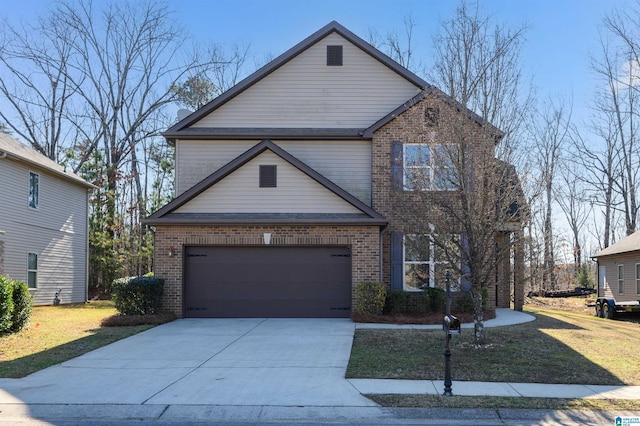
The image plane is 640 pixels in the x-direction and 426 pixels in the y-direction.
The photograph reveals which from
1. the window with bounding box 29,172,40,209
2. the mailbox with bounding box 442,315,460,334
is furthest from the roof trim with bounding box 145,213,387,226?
the window with bounding box 29,172,40,209

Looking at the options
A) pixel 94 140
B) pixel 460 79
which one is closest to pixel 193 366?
pixel 460 79

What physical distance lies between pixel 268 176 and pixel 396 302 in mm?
5377

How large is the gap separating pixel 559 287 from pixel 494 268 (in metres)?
35.6

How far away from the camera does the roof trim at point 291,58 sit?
19328 mm

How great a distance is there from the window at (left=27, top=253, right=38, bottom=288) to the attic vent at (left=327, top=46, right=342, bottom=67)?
1425cm

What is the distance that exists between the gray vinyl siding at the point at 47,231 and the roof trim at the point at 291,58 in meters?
7.49

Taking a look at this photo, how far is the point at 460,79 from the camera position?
11844 mm

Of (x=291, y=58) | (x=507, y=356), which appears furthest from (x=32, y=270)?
(x=507, y=356)

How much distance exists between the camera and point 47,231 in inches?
968

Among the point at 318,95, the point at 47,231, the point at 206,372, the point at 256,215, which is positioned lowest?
the point at 206,372

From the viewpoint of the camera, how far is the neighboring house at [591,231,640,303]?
24.7 metres

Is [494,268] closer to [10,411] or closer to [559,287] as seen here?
[10,411]

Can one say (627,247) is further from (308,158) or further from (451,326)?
(451,326)

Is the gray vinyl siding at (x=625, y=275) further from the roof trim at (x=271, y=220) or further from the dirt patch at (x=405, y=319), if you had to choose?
the roof trim at (x=271, y=220)
